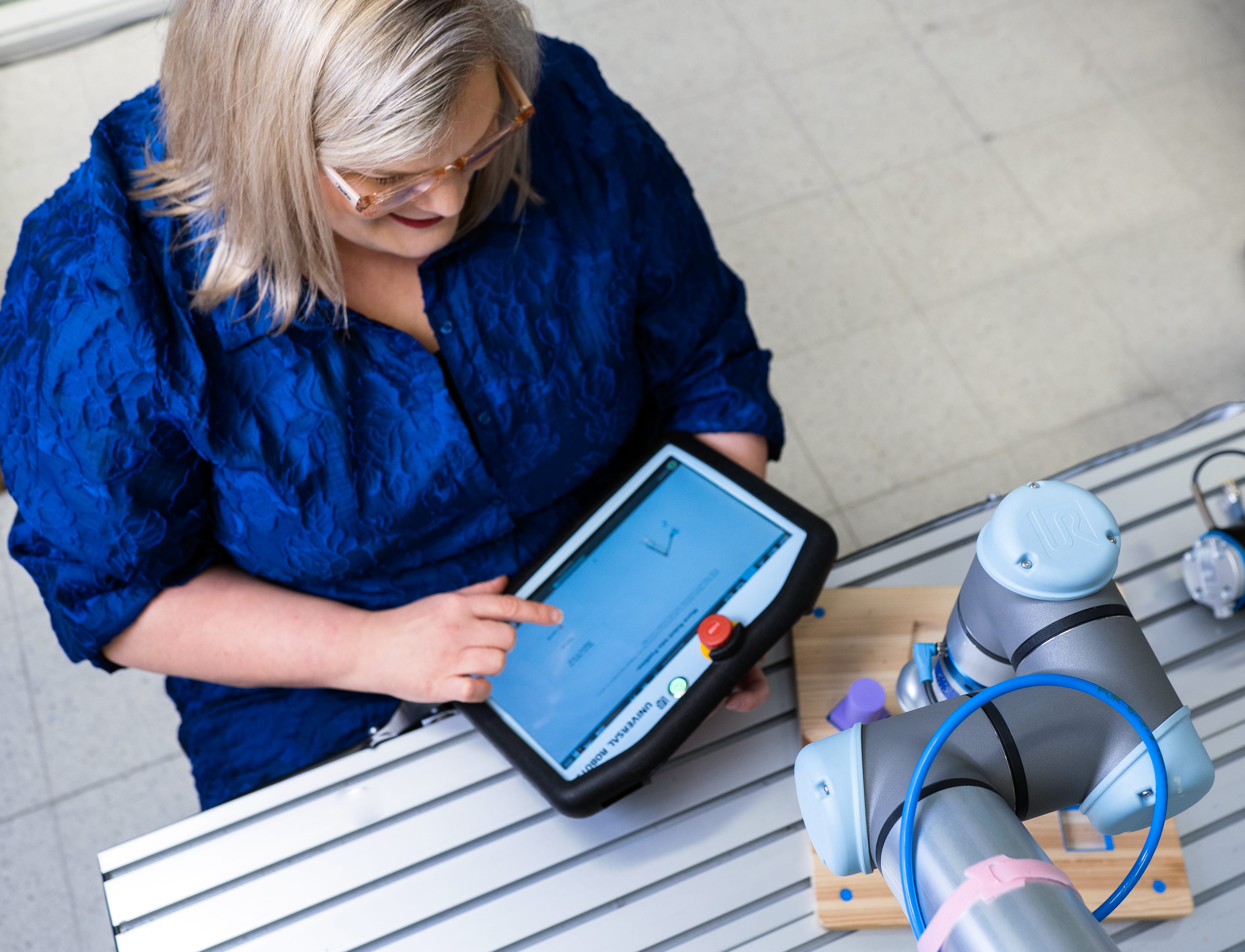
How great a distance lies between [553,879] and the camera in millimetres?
1066

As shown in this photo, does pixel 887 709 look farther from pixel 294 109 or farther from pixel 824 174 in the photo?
pixel 824 174

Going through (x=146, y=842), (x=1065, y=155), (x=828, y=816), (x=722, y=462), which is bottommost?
(x=1065, y=155)

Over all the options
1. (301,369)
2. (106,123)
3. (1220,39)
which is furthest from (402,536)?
(1220,39)

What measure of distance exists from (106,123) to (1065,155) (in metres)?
2.33

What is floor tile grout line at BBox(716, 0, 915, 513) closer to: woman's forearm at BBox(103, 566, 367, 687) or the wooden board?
the wooden board

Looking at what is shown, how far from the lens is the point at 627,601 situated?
1134mm

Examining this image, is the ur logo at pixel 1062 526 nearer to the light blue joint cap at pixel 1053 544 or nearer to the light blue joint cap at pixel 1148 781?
the light blue joint cap at pixel 1053 544

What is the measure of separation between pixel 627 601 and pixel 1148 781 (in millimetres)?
543

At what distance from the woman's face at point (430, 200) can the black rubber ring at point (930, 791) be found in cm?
70

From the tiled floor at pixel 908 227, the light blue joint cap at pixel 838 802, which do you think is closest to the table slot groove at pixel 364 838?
the light blue joint cap at pixel 838 802

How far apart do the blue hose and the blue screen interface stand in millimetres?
409

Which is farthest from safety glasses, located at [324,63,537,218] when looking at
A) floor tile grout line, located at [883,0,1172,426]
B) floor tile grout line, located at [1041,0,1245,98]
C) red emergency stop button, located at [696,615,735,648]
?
floor tile grout line, located at [1041,0,1245,98]

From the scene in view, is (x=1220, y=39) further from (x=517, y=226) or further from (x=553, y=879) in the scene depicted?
(x=553, y=879)

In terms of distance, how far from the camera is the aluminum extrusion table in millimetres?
1034
